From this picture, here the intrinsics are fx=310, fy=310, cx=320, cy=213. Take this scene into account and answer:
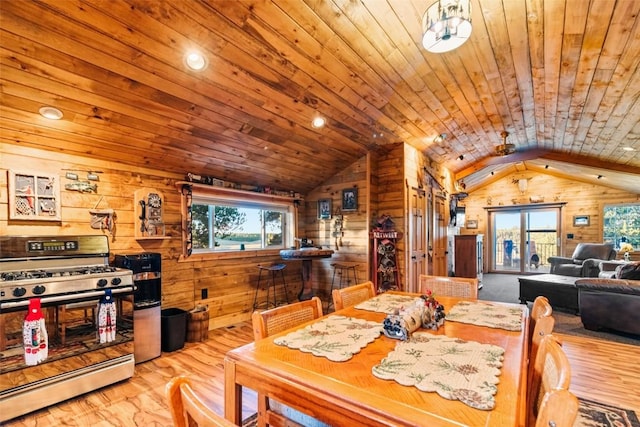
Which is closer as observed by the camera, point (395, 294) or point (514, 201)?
point (395, 294)

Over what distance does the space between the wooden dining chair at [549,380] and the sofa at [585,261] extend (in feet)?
22.5

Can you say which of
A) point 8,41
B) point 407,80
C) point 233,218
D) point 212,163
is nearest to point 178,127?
point 212,163

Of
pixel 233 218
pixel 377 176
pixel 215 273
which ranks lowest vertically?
pixel 215 273

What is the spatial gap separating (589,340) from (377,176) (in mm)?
3254

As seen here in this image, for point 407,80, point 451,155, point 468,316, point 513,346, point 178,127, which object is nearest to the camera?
point 513,346

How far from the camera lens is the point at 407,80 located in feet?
10.4

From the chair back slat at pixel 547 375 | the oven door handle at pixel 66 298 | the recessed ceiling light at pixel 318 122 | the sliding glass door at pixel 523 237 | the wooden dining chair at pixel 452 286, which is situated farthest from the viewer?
the sliding glass door at pixel 523 237

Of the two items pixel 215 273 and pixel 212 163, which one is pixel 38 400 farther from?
pixel 212 163

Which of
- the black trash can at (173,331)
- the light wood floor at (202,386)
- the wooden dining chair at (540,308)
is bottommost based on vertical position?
the light wood floor at (202,386)

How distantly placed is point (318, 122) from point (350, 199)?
62.7 inches

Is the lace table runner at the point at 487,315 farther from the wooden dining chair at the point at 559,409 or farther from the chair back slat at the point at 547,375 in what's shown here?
the wooden dining chair at the point at 559,409

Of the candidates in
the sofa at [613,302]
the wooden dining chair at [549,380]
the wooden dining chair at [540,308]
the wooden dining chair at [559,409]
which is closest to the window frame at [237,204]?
the wooden dining chair at [540,308]

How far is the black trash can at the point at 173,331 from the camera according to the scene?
128 inches

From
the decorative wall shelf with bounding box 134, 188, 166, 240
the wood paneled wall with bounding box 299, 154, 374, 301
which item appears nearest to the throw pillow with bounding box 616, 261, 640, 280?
the wood paneled wall with bounding box 299, 154, 374, 301
